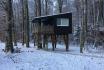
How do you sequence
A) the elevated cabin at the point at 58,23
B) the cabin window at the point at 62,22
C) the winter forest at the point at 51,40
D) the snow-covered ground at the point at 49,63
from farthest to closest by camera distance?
the cabin window at the point at 62,22, the elevated cabin at the point at 58,23, the winter forest at the point at 51,40, the snow-covered ground at the point at 49,63

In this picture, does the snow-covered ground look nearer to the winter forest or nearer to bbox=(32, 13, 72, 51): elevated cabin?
the winter forest

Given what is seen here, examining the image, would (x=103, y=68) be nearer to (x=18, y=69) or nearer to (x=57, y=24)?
(x=18, y=69)

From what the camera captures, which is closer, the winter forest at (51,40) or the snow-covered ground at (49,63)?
the snow-covered ground at (49,63)

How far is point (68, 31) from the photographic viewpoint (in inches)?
1540

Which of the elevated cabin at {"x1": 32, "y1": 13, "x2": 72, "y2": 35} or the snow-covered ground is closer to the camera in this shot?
the snow-covered ground

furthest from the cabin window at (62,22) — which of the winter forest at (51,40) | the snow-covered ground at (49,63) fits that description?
the snow-covered ground at (49,63)

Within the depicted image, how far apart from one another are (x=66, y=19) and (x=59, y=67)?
2191 centimetres

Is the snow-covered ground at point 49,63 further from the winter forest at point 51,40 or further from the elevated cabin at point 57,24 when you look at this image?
the elevated cabin at point 57,24

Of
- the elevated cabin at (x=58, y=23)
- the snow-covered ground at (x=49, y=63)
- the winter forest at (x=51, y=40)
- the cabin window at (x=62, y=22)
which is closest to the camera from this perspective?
the snow-covered ground at (x=49, y=63)

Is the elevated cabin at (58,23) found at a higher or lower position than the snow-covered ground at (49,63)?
higher

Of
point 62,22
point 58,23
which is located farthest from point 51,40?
point 62,22

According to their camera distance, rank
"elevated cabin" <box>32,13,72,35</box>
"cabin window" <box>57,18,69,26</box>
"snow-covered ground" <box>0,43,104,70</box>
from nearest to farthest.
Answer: "snow-covered ground" <box>0,43,104,70</box>, "elevated cabin" <box>32,13,72,35</box>, "cabin window" <box>57,18,69,26</box>

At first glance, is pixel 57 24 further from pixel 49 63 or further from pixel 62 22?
pixel 49 63

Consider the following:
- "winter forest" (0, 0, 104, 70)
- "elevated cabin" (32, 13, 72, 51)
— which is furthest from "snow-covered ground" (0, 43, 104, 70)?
"elevated cabin" (32, 13, 72, 51)
